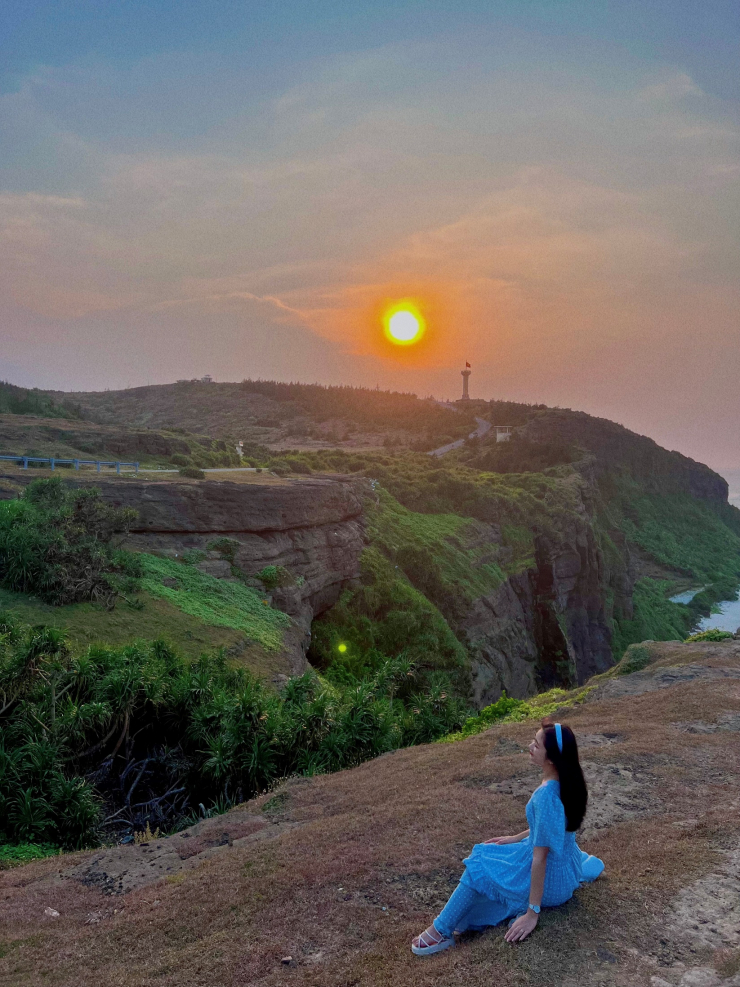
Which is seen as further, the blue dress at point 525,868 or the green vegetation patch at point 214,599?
the green vegetation patch at point 214,599

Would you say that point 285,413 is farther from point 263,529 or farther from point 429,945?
point 429,945

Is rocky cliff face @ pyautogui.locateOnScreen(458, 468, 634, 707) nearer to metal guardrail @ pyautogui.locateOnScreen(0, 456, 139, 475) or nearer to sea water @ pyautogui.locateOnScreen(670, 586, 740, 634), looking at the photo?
sea water @ pyautogui.locateOnScreen(670, 586, 740, 634)

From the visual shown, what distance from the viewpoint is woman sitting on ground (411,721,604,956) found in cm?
463

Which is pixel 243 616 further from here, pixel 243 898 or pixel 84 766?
pixel 243 898

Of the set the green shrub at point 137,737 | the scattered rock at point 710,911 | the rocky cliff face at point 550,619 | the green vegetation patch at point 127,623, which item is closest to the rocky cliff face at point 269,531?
the green vegetation patch at point 127,623

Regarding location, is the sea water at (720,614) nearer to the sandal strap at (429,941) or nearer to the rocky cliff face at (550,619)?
the rocky cliff face at (550,619)

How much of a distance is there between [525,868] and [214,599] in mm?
15991

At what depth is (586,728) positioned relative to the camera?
392 inches

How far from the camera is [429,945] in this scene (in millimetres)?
4742

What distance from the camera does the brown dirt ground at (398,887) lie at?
4543mm

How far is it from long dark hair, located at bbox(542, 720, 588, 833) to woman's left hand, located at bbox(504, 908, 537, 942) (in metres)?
0.67

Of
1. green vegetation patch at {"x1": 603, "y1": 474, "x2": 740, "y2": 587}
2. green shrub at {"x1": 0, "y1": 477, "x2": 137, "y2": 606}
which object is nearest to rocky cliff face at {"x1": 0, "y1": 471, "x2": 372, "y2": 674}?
green shrub at {"x1": 0, "y1": 477, "x2": 137, "y2": 606}

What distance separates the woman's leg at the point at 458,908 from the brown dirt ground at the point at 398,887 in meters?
0.15

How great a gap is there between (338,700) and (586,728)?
5.31m
